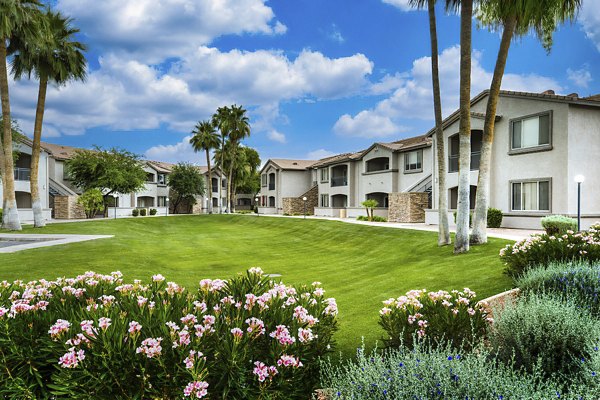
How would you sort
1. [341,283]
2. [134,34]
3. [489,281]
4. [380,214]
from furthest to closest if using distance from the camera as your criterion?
[380,214]
[134,34]
[341,283]
[489,281]

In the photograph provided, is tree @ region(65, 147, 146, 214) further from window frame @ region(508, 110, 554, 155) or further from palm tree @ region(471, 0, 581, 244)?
palm tree @ region(471, 0, 581, 244)

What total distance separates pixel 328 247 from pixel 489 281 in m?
16.7

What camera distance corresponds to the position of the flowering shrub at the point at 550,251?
30.6 feet

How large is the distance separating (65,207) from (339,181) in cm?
3298

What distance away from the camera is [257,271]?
5559 mm

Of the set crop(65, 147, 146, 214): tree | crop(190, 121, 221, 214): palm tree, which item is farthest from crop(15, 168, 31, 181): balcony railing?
crop(190, 121, 221, 214): palm tree

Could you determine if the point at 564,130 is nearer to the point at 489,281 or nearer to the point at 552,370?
the point at 489,281

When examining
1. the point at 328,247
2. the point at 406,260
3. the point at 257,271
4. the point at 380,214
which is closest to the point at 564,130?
the point at 406,260

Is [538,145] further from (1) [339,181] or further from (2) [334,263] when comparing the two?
(1) [339,181]

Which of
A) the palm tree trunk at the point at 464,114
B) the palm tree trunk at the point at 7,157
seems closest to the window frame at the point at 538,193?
the palm tree trunk at the point at 464,114

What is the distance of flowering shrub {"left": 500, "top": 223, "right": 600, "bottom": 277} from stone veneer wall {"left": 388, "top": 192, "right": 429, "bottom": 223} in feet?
76.8

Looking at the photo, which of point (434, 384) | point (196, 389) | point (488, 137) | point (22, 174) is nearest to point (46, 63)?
point (22, 174)

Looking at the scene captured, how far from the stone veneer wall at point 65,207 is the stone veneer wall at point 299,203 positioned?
1078 inches

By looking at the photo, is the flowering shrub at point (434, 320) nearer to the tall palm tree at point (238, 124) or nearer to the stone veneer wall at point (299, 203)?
the stone veneer wall at point (299, 203)
